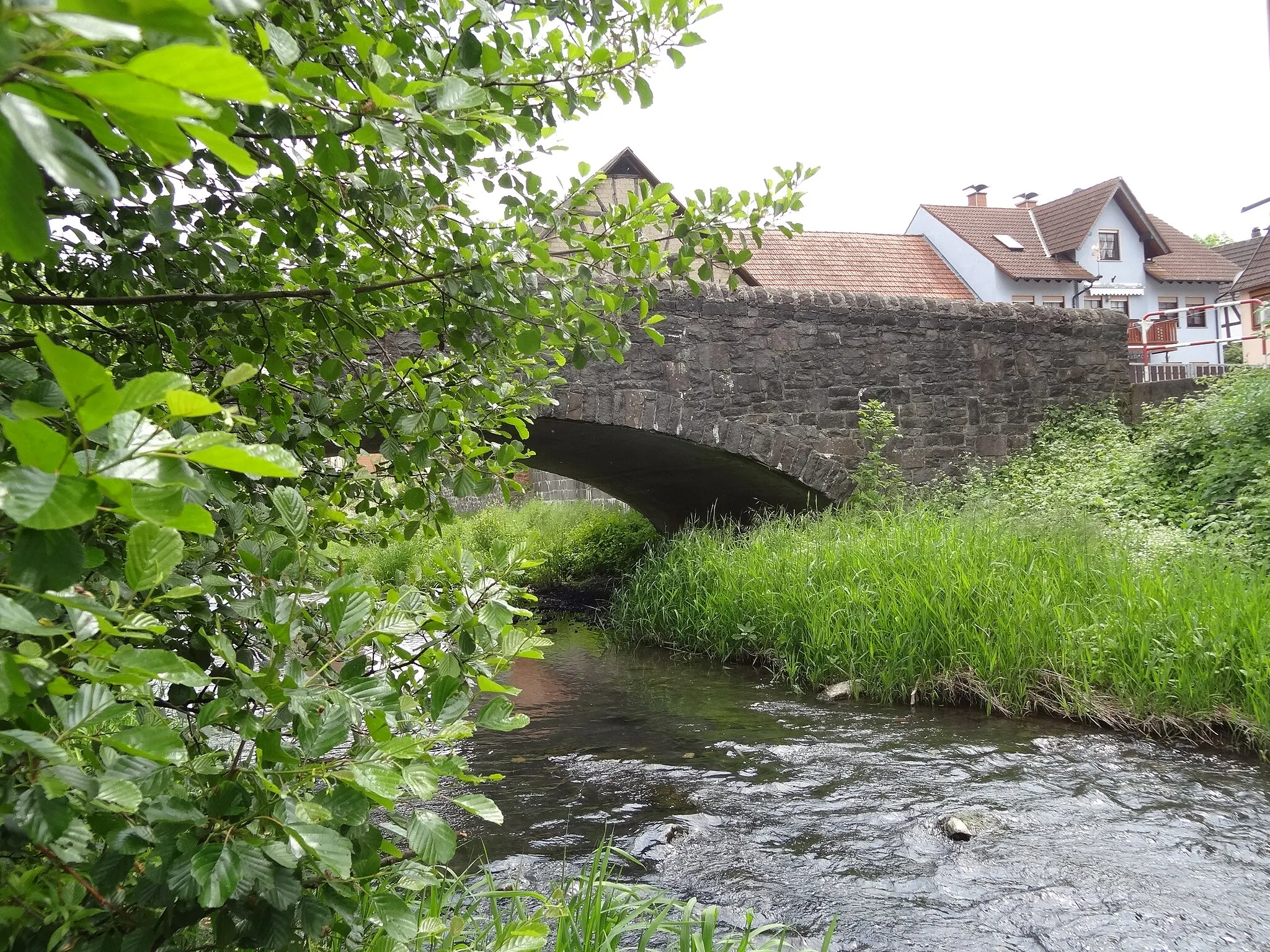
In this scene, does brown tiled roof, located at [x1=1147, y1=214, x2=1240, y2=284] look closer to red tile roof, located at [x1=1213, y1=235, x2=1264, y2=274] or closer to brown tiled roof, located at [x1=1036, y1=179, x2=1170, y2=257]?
brown tiled roof, located at [x1=1036, y1=179, x2=1170, y2=257]

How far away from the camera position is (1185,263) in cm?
3003

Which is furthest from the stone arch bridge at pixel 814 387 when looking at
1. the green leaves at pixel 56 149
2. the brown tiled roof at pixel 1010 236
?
the brown tiled roof at pixel 1010 236

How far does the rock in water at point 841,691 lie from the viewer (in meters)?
5.57

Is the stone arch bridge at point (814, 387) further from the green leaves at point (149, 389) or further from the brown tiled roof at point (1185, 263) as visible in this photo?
the brown tiled roof at point (1185, 263)

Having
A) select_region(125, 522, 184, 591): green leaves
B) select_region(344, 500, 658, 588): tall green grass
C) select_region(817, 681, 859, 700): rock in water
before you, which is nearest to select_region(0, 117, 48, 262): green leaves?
select_region(125, 522, 184, 591): green leaves

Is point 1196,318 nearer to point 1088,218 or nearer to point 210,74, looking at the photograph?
point 1088,218

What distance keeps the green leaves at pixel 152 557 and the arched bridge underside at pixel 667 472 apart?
7075 mm

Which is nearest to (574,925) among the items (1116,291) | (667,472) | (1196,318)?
(667,472)

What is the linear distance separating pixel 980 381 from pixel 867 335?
1540mm

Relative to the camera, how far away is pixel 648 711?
5.62m

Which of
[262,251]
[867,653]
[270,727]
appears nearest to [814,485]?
[867,653]

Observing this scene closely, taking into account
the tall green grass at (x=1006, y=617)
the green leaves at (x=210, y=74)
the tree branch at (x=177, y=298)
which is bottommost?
the tall green grass at (x=1006, y=617)

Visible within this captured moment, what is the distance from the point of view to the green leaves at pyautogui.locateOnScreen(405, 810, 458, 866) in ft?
3.69

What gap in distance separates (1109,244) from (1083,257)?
→ 1.12 metres
